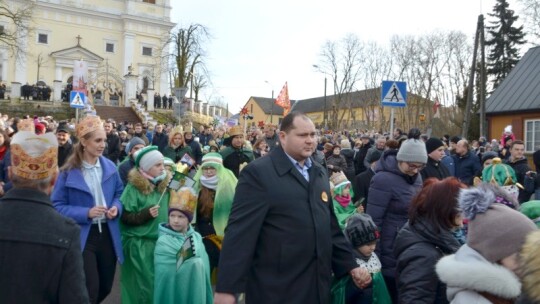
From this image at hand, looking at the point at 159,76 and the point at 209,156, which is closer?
the point at 209,156

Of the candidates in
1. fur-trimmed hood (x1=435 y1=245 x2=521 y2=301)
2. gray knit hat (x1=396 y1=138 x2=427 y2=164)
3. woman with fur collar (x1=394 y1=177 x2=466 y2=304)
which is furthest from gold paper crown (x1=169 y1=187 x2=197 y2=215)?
fur-trimmed hood (x1=435 y1=245 x2=521 y2=301)

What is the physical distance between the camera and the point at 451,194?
3.54 m

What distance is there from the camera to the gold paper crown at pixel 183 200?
5.45m

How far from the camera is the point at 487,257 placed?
2.70 m

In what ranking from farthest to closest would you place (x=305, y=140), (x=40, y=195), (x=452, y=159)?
1. (x=452, y=159)
2. (x=305, y=140)
3. (x=40, y=195)

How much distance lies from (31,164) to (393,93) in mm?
8994

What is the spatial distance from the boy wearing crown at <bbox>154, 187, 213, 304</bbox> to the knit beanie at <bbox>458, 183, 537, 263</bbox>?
3033 mm

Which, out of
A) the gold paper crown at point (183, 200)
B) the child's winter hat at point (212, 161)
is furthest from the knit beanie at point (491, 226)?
the child's winter hat at point (212, 161)

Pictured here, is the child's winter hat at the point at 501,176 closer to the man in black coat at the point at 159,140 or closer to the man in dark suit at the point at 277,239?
the man in dark suit at the point at 277,239

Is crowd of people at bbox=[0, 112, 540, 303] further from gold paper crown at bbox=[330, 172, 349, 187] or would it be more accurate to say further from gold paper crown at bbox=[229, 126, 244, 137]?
gold paper crown at bbox=[229, 126, 244, 137]

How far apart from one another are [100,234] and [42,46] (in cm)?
6429

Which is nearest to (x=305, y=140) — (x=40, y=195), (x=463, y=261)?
(x=463, y=261)

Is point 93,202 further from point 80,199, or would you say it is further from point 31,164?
point 31,164

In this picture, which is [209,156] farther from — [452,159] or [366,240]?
[452,159]
